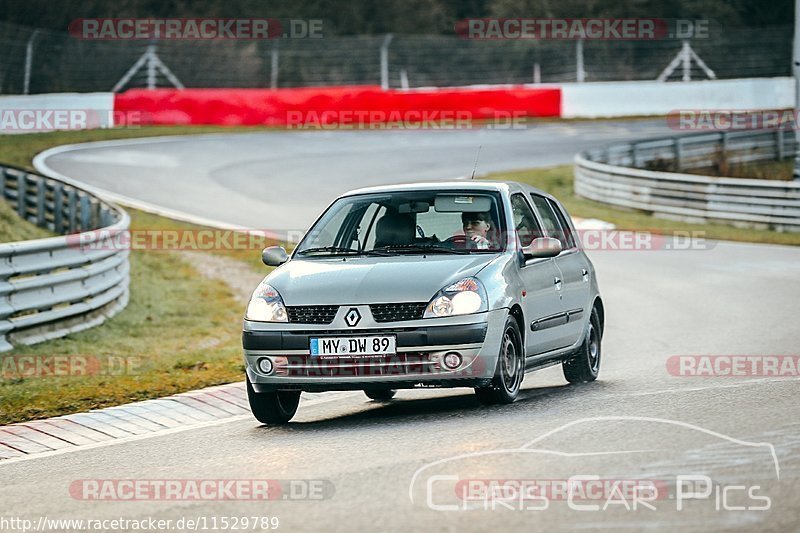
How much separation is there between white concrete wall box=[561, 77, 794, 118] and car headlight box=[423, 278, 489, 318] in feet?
125

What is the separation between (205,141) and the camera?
41062mm

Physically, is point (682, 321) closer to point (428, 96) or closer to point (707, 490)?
point (707, 490)

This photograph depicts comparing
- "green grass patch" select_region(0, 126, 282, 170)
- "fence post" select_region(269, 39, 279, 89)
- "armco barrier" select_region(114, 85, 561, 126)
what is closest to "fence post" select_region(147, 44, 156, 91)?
"armco barrier" select_region(114, 85, 561, 126)

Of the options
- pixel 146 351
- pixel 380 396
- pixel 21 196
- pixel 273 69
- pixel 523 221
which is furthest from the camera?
pixel 273 69

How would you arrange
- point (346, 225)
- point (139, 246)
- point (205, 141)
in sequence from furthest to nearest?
point (205, 141) → point (139, 246) → point (346, 225)

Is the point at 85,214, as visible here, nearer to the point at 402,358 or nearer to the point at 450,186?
the point at 450,186

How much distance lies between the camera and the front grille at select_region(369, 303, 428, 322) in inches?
370

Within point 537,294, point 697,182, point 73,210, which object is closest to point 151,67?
point 697,182

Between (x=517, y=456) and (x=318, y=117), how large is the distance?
124ft

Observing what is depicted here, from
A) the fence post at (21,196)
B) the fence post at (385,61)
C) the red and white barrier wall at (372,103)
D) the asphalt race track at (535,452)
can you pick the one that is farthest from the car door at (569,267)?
the fence post at (385,61)

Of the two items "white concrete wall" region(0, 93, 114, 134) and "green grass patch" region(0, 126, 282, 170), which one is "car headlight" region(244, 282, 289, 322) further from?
"white concrete wall" region(0, 93, 114, 134)

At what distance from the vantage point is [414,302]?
9.41 meters

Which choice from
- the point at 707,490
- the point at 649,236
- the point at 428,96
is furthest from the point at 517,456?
the point at 428,96

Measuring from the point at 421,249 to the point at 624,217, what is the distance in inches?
751
